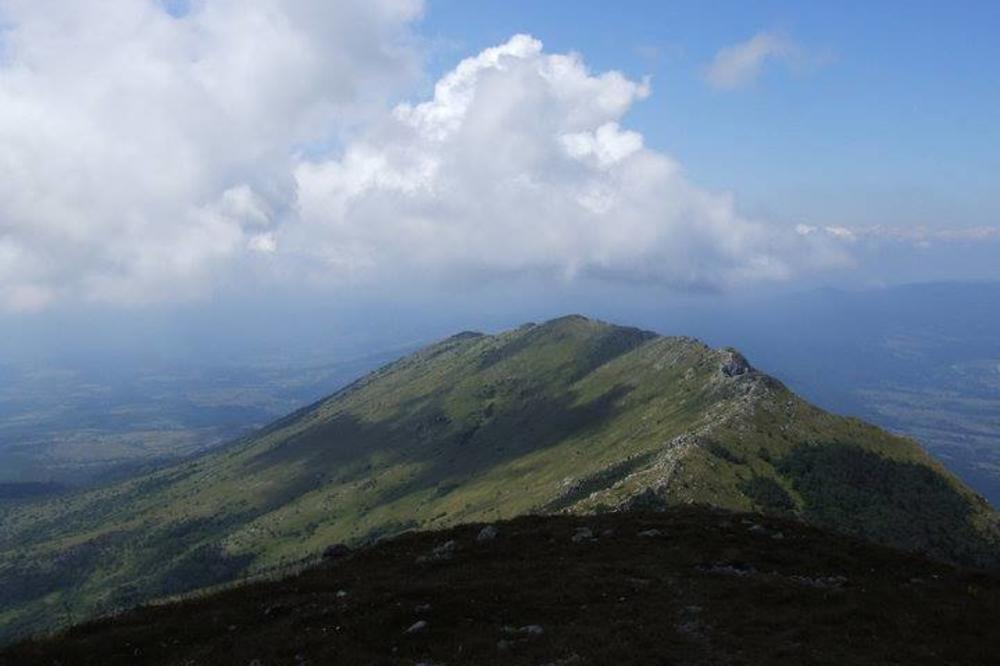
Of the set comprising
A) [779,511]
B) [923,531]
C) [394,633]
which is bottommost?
[923,531]

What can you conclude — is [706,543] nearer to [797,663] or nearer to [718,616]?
[718,616]

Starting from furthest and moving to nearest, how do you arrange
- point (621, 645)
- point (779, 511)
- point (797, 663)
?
point (779, 511), point (621, 645), point (797, 663)

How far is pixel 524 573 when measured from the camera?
4822 cm

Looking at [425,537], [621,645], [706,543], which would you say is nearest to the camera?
[621,645]

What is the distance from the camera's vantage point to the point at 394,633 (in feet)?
121

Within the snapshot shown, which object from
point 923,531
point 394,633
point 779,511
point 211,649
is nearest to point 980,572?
point 394,633

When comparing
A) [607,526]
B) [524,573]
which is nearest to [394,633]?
[524,573]

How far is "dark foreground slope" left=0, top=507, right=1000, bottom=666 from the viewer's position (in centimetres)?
3297

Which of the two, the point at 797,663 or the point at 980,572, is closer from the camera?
the point at 797,663

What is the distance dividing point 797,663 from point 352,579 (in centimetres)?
3066

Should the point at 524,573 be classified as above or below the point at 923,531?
above

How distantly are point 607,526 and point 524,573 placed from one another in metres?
17.4

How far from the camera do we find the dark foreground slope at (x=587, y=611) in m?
33.0

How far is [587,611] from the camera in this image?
1543 inches
